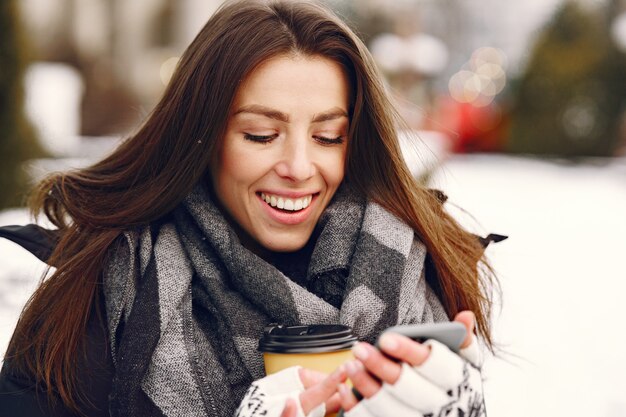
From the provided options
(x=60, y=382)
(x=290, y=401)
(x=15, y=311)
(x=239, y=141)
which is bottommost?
(x=15, y=311)

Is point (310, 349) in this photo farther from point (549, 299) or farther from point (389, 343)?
point (549, 299)

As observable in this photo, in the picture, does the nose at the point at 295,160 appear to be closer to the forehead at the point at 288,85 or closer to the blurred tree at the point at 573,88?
the forehead at the point at 288,85

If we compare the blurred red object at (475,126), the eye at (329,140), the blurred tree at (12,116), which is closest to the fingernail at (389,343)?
the eye at (329,140)

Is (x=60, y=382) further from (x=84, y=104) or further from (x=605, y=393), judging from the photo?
(x=84, y=104)

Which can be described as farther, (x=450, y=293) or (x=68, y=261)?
(x=450, y=293)

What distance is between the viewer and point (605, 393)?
3.77 meters

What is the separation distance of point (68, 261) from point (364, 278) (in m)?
0.68

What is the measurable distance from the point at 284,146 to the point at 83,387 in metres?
0.70

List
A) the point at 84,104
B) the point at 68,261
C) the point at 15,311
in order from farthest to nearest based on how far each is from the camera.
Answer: the point at 84,104 → the point at 15,311 → the point at 68,261

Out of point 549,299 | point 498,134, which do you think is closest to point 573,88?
point 498,134

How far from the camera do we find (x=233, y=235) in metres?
2.13

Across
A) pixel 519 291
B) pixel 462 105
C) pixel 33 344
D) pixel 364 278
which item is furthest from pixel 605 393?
pixel 462 105

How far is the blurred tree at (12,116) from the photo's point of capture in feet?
20.9

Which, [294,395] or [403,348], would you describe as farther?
[294,395]
